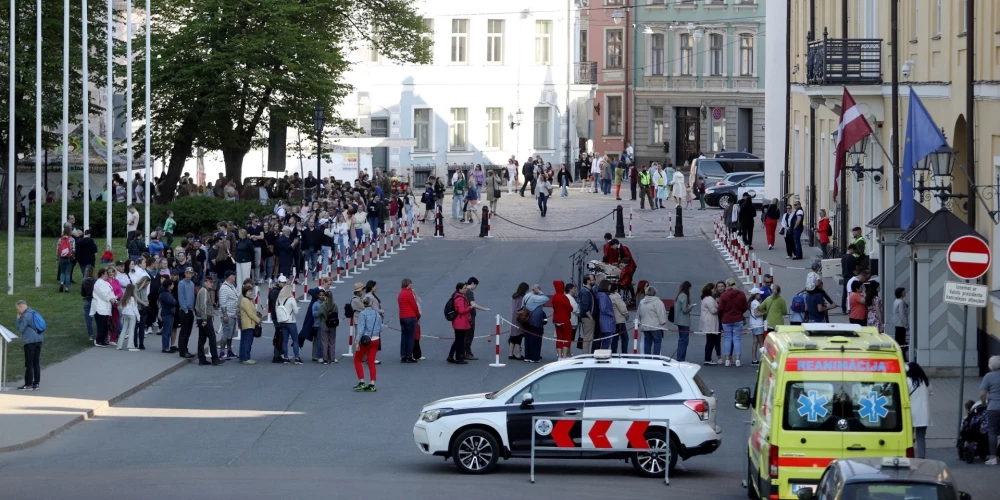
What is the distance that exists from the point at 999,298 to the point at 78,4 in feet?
118

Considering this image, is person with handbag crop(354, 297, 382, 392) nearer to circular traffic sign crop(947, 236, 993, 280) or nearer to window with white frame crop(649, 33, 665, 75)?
circular traffic sign crop(947, 236, 993, 280)

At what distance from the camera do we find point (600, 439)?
16.6 metres

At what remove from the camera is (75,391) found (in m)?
22.8

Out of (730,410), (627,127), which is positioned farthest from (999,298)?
(627,127)

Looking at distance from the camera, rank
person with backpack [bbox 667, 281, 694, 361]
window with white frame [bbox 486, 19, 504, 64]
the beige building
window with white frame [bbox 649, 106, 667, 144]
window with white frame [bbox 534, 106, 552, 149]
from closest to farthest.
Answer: the beige building
person with backpack [bbox 667, 281, 694, 361]
window with white frame [bbox 486, 19, 504, 64]
window with white frame [bbox 534, 106, 552, 149]
window with white frame [bbox 649, 106, 667, 144]

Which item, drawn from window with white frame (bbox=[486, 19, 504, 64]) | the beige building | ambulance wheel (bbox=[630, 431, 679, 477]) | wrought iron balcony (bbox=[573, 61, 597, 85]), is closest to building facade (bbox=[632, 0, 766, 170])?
wrought iron balcony (bbox=[573, 61, 597, 85])

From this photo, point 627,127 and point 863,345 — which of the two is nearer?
point 863,345

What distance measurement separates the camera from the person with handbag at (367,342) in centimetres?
2277

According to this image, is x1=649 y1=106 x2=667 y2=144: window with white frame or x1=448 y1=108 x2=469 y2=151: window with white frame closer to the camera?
x1=448 y1=108 x2=469 y2=151: window with white frame

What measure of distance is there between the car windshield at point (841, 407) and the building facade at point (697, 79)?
217 ft

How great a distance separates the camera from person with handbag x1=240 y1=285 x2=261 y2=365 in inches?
1006

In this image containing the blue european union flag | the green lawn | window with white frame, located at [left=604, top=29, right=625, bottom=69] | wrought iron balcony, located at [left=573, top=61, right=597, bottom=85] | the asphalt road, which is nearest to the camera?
the asphalt road

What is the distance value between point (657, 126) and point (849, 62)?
4912 centimetres

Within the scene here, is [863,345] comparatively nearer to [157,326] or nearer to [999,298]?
[999,298]
